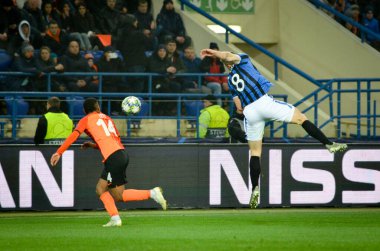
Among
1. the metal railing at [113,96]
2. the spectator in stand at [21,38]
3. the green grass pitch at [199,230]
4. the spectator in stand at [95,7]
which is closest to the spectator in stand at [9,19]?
the spectator in stand at [21,38]

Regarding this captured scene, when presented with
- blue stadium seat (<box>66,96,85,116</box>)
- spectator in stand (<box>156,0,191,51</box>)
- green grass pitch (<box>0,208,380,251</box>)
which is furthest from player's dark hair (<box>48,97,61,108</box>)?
spectator in stand (<box>156,0,191,51</box>)

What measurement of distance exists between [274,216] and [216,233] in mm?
2855

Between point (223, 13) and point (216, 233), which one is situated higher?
point (223, 13)

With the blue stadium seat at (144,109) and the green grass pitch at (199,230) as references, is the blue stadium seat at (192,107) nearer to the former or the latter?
the blue stadium seat at (144,109)

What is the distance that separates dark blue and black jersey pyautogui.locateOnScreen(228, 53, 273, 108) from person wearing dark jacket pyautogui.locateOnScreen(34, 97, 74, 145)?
14.7ft

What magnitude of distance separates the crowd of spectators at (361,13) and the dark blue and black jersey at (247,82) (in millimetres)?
11601

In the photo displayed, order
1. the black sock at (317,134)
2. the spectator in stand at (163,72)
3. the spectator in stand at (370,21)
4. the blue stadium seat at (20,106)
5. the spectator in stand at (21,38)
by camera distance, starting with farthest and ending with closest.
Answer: the spectator in stand at (370,21)
the spectator in stand at (163,72)
the spectator in stand at (21,38)
the blue stadium seat at (20,106)
the black sock at (317,134)

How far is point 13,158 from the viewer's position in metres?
15.4

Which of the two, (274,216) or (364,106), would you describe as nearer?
(274,216)

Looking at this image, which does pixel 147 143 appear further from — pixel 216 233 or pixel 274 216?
pixel 216 233

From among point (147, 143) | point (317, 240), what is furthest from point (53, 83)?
point (317, 240)

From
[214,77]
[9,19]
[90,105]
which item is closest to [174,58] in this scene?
[214,77]

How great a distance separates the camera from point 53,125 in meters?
15.9

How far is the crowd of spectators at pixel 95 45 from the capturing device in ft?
60.3
